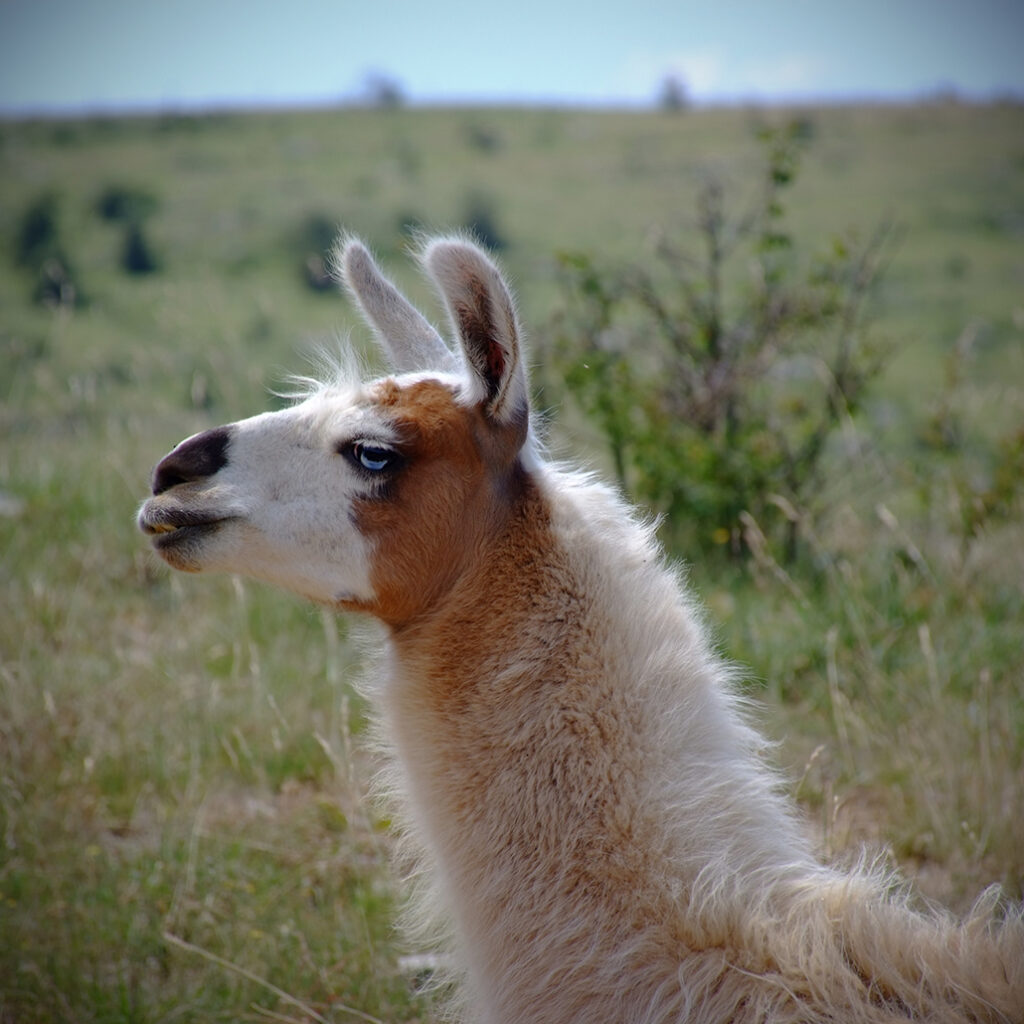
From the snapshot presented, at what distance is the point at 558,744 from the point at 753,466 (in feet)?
11.9

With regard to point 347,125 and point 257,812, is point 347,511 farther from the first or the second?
point 347,125

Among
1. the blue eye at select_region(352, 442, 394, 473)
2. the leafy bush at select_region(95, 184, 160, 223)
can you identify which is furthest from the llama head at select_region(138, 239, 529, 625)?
the leafy bush at select_region(95, 184, 160, 223)

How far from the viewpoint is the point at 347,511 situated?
2.36 metres

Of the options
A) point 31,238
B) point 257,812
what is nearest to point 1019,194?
point 31,238

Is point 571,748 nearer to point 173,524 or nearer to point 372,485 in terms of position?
point 372,485

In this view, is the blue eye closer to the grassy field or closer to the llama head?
the llama head

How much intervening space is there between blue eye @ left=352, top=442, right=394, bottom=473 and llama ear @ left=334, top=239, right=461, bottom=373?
1.78ft

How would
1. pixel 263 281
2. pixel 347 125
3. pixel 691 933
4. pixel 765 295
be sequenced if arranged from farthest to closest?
pixel 347 125
pixel 263 281
pixel 765 295
pixel 691 933

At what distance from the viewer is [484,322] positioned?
2.31 metres

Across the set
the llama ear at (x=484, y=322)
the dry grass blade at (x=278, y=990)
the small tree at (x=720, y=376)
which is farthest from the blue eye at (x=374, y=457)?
the small tree at (x=720, y=376)

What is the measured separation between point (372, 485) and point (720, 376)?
403 centimetres

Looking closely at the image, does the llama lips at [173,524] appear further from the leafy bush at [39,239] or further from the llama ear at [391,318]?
the leafy bush at [39,239]

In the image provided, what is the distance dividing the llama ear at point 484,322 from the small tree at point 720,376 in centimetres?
317

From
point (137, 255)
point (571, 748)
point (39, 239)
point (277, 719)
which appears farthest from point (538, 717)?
point (39, 239)
